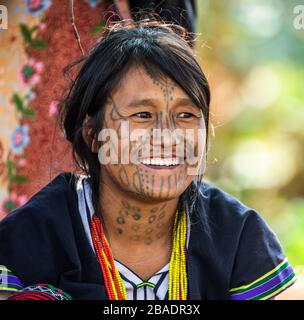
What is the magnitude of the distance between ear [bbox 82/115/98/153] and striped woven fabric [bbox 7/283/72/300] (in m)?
0.57

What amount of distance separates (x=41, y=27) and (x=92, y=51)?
50 cm

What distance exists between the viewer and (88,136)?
9.60 feet

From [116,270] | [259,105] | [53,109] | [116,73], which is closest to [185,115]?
[116,73]

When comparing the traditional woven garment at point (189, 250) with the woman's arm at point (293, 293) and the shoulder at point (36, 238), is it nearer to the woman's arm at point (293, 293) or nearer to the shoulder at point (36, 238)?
the shoulder at point (36, 238)

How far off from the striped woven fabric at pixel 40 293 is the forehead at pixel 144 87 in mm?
707

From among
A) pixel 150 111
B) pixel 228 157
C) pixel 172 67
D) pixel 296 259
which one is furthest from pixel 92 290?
pixel 228 157

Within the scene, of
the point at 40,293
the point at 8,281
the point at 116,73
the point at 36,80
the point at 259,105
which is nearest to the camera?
A: the point at 40,293

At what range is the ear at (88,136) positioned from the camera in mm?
2898

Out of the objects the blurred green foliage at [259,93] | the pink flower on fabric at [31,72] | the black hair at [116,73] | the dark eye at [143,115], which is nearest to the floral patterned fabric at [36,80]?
the pink flower on fabric at [31,72]

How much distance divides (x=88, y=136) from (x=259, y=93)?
11.0ft

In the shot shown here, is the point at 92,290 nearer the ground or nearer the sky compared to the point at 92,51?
nearer the ground

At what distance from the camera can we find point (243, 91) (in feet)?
19.8

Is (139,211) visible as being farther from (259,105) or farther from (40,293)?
(259,105)

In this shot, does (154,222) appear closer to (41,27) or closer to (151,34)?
(151,34)
